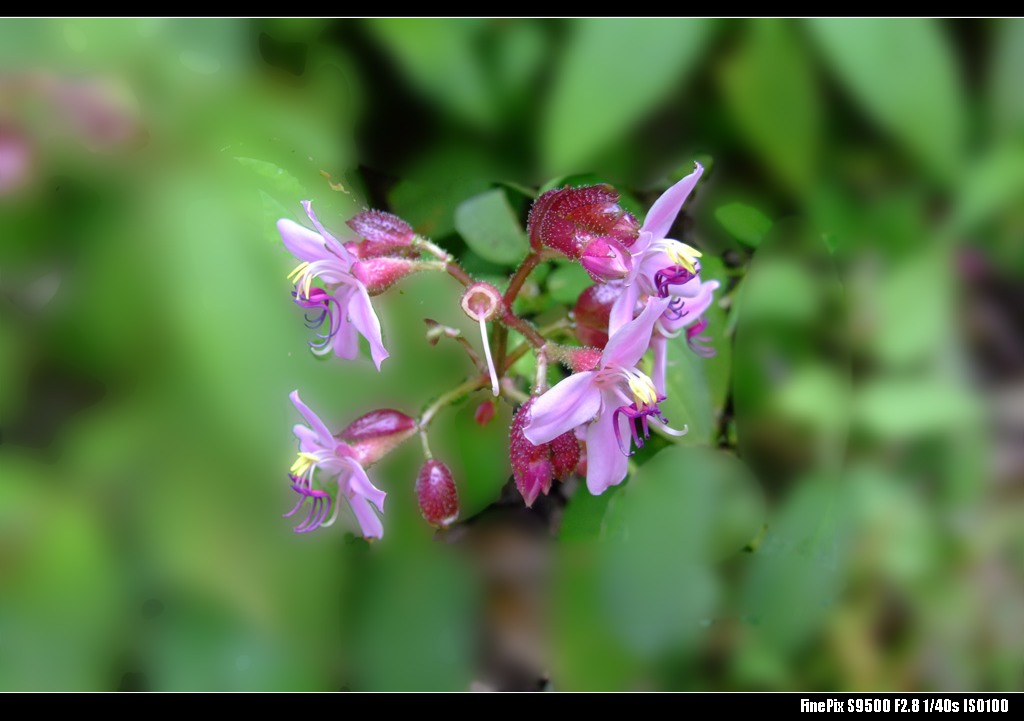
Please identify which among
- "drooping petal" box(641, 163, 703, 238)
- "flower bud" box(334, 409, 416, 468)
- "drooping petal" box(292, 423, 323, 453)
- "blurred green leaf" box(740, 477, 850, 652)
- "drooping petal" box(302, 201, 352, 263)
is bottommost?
"blurred green leaf" box(740, 477, 850, 652)

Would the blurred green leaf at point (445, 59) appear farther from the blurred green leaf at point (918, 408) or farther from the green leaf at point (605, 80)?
the blurred green leaf at point (918, 408)

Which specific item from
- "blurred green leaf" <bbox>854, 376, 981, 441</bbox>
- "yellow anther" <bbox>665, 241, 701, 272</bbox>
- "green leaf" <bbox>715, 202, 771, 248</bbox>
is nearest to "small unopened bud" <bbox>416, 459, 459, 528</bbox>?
"yellow anther" <bbox>665, 241, 701, 272</bbox>

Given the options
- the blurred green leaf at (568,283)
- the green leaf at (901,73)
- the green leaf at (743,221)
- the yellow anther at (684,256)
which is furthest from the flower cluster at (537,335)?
the green leaf at (901,73)

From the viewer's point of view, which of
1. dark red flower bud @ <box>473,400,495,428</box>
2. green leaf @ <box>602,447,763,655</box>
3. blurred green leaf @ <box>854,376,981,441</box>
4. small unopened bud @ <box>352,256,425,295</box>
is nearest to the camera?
small unopened bud @ <box>352,256,425,295</box>

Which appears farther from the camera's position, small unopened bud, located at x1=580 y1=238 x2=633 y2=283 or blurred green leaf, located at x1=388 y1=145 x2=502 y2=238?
blurred green leaf, located at x1=388 y1=145 x2=502 y2=238

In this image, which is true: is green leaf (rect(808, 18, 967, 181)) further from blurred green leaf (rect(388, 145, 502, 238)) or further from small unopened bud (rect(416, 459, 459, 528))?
small unopened bud (rect(416, 459, 459, 528))

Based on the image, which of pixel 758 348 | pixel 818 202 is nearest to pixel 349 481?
pixel 758 348
